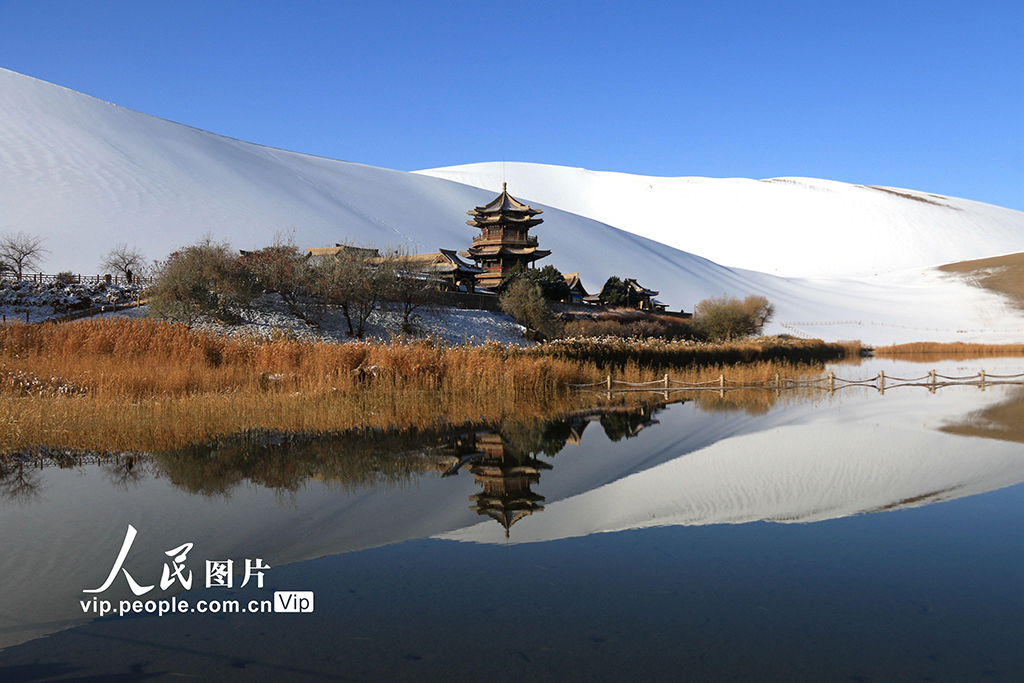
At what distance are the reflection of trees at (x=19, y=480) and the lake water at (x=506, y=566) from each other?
4 centimetres

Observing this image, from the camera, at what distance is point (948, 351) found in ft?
149

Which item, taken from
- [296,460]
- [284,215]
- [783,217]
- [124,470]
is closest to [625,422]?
[296,460]

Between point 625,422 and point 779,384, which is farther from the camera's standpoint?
point 779,384

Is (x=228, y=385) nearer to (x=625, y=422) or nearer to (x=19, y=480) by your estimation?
(x=19, y=480)

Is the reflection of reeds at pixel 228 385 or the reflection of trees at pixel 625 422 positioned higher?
the reflection of reeds at pixel 228 385

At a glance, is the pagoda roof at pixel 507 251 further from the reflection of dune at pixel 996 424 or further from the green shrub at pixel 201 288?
the reflection of dune at pixel 996 424

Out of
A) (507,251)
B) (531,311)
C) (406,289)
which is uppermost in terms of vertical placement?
(507,251)

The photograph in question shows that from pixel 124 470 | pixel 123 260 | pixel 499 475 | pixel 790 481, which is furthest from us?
pixel 123 260

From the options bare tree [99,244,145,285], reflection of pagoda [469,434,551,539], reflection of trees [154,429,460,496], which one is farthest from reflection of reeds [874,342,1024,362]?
bare tree [99,244,145,285]

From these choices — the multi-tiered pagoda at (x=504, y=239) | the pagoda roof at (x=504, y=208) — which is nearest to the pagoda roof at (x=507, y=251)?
the multi-tiered pagoda at (x=504, y=239)

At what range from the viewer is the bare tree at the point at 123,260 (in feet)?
120

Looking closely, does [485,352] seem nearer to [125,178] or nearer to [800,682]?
[800,682]

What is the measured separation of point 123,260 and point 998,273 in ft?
264

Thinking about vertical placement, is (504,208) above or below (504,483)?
above
